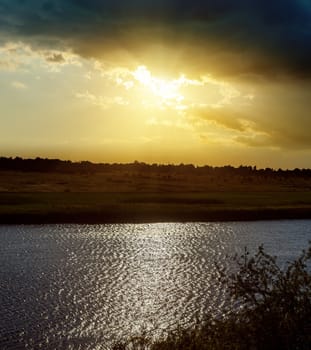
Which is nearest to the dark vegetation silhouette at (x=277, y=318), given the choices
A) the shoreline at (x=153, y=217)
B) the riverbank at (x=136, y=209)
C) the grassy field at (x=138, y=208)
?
the shoreline at (x=153, y=217)

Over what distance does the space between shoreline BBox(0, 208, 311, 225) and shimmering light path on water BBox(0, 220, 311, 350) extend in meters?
4.97

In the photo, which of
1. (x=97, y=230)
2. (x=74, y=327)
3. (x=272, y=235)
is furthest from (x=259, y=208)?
(x=74, y=327)

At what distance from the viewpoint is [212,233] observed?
2699 inches

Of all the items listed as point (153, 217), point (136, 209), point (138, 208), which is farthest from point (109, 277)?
point (138, 208)

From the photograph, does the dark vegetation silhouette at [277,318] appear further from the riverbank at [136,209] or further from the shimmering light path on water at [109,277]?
the riverbank at [136,209]

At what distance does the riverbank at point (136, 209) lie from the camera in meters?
79.1

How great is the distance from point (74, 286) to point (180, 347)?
76.6 feet

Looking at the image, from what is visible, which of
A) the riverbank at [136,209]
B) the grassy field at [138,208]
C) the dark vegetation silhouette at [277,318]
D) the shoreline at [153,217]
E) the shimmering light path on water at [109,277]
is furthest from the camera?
the grassy field at [138,208]

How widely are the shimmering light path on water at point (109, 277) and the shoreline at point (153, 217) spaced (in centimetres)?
497

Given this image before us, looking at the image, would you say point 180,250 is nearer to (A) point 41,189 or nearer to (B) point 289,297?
(B) point 289,297

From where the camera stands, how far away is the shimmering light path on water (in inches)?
1102

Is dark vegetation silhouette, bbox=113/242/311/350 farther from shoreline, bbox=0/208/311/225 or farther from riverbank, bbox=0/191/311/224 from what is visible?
riverbank, bbox=0/191/311/224

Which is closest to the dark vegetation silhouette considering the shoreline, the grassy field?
the shoreline

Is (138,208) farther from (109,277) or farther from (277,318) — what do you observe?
(277,318)
